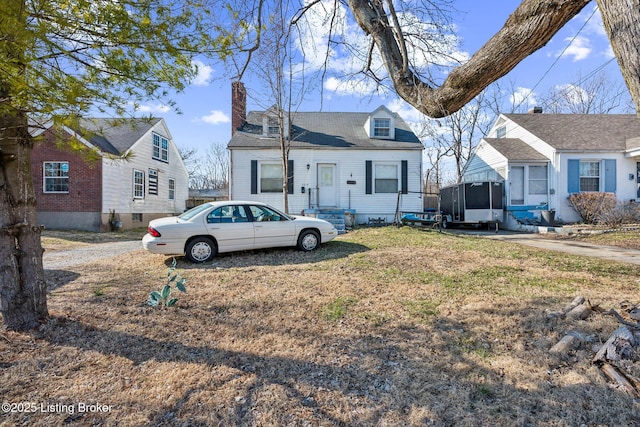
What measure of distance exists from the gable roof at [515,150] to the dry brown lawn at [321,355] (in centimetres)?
1064

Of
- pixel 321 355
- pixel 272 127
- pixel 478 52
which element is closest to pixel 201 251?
pixel 321 355

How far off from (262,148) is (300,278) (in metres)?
10.2

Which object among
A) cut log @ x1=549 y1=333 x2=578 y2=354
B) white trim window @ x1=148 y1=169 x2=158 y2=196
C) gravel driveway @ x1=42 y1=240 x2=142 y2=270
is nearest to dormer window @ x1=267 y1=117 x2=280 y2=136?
white trim window @ x1=148 y1=169 x2=158 y2=196

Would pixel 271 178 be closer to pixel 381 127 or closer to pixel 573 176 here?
pixel 381 127

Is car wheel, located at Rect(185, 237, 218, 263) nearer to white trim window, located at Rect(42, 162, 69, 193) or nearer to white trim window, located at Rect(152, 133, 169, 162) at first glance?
white trim window, located at Rect(42, 162, 69, 193)

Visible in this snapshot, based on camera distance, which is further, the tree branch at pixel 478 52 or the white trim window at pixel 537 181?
the white trim window at pixel 537 181

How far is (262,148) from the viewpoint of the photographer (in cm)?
1463

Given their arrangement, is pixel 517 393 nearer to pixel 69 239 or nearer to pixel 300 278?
→ pixel 300 278

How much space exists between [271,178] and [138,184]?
25.3 ft

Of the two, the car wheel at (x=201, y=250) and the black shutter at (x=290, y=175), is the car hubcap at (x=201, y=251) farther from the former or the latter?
the black shutter at (x=290, y=175)

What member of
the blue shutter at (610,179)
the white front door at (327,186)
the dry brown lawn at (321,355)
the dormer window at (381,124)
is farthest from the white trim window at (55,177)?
the blue shutter at (610,179)

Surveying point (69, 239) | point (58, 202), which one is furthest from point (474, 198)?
point (58, 202)

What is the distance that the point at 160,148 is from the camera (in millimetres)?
19359

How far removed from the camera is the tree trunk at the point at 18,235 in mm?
3182
